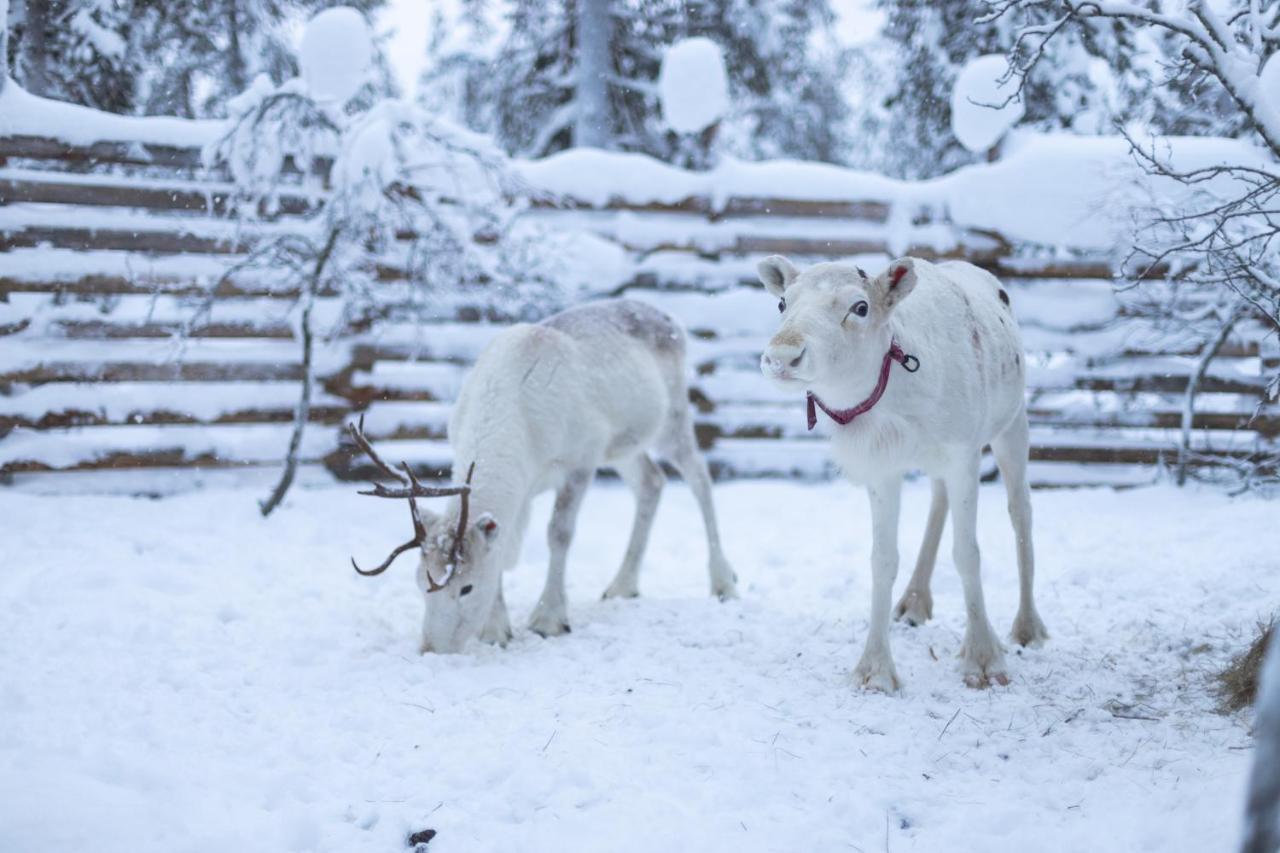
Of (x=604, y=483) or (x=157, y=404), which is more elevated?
(x=157, y=404)

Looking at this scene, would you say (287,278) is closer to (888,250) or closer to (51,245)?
(51,245)

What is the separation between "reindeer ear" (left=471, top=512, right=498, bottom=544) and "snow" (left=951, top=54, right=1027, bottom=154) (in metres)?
5.29

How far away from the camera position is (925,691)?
364cm

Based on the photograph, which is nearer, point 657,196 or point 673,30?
point 657,196

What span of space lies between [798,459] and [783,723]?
5.17 metres

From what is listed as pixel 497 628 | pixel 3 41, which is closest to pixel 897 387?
pixel 497 628

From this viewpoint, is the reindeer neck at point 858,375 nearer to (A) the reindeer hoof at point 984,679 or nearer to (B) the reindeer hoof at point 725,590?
(A) the reindeer hoof at point 984,679

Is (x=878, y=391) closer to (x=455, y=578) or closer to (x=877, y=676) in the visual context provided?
(x=877, y=676)

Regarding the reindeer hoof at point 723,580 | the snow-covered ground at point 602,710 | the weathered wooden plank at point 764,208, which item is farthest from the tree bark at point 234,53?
the reindeer hoof at point 723,580

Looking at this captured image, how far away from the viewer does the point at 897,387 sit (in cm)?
364

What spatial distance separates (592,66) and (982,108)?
565cm

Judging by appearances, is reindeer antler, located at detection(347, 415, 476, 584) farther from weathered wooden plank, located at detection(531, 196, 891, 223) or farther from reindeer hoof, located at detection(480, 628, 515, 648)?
weathered wooden plank, located at detection(531, 196, 891, 223)

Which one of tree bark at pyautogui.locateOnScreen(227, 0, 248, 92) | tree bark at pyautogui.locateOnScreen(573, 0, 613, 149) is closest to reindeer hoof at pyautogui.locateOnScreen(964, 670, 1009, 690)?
tree bark at pyautogui.locateOnScreen(573, 0, 613, 149)

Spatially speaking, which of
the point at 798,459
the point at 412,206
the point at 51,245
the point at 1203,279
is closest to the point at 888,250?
the point at 798,459
